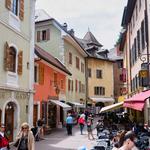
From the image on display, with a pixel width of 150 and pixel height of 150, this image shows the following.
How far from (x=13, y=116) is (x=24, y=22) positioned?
5557mm

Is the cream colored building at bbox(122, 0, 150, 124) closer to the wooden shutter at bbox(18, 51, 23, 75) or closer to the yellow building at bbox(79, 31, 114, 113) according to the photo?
the wooden shutter at bbox(18, 51, 23, 75)

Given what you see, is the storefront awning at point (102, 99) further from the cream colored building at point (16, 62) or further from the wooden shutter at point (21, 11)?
the wooden shutter at point (21, 11)

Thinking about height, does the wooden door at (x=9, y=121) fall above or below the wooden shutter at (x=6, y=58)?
below

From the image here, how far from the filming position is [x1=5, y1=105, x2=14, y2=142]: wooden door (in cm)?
1786

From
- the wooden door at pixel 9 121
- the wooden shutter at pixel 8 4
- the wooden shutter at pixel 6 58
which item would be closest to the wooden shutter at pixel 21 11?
the wooden shutter at pixel 8 4

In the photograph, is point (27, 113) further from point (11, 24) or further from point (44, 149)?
point (11, 24)

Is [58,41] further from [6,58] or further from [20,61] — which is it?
[6,58]

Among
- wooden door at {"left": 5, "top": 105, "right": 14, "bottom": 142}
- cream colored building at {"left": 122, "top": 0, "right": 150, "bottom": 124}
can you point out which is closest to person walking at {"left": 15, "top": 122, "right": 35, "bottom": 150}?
cream colored building at {"left": 122, "top": 0, "right": 150, "bottom": 124}

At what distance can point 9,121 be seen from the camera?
18156 millimetres

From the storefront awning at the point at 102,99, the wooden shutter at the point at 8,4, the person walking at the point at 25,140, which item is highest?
the wooden shutter at the point at 8,4

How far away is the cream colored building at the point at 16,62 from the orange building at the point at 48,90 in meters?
3.19

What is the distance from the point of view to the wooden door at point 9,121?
58.6 feet

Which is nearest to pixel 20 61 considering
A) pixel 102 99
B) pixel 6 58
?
pixel 6 58

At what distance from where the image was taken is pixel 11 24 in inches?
702
